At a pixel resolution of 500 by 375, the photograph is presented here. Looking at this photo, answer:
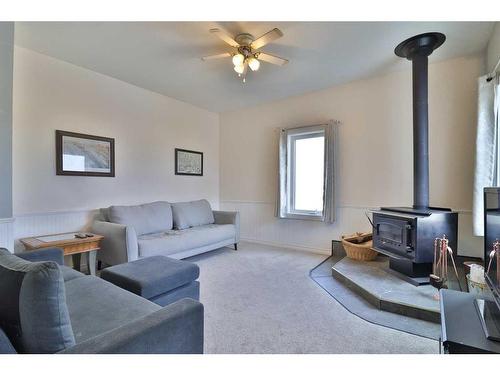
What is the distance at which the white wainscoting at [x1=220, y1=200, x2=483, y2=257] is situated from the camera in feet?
9.84

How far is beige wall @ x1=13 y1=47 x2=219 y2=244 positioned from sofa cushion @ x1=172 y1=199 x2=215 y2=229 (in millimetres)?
414

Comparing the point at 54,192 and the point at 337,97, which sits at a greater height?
the point at 337,97

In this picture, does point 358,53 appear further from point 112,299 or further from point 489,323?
point 112,299

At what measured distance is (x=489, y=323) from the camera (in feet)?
3.91

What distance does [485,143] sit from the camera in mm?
2627

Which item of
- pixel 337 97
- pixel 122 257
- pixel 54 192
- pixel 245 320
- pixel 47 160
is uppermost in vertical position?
pixel 337 97

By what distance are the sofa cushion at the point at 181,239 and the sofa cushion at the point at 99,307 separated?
4.31ft

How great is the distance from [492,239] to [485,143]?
5.93 feet

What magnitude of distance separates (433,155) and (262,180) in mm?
2575

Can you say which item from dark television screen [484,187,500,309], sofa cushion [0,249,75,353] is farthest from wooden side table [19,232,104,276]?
dark television screen [484,187,500,309]

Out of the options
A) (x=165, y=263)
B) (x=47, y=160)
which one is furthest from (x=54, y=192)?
(x=165, y=263)

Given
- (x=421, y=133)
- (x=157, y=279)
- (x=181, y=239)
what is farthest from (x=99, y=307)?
(x=421, y=133)

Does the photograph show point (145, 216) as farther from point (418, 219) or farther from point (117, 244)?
point (418, 219)
